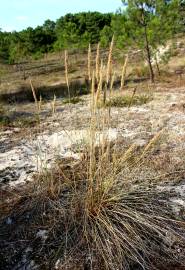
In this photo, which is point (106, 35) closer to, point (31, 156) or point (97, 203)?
point (31, 156)

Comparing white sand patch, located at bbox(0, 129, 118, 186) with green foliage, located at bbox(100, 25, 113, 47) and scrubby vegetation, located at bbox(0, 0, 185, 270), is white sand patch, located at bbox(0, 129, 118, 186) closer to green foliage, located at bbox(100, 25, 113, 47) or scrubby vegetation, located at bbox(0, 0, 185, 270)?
scrubby vegetation, located at bbox(0, 0, 185, 270)

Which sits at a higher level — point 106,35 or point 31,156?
point 106,35

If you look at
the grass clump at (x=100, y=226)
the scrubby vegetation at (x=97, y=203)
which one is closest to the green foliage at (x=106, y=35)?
the scrubby vegetation at (x=97, y=203)

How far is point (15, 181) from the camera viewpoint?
498 cm

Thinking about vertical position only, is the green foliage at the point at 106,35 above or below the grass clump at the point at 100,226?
above

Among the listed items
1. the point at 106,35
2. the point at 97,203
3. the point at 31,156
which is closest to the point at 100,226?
the point at 97,203

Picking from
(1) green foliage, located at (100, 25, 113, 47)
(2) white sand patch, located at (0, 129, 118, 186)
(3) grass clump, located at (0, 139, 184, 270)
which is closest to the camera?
(3) grass clump, located at (0, 139, 184, 270)

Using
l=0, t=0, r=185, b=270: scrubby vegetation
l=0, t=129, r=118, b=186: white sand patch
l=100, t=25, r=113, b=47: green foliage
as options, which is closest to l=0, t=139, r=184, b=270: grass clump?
l=0, t=0, r=185, b=270: scrubby vegetation

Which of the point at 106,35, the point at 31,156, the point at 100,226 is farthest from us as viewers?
the point at 106,35

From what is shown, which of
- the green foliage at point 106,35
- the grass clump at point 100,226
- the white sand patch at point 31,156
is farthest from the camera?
the green foliage at point 106,35

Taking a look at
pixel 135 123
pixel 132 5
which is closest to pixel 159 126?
pixel 135 123

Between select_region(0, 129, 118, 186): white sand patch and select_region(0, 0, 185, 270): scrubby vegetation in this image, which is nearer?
select_region(0, 0, 185, 270): scrubby vegetation

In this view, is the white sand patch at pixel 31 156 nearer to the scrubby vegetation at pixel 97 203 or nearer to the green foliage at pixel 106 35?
the scrubby vegetation at pixel 97 203

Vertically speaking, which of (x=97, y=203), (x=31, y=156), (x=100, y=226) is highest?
(x=97, y=203)
